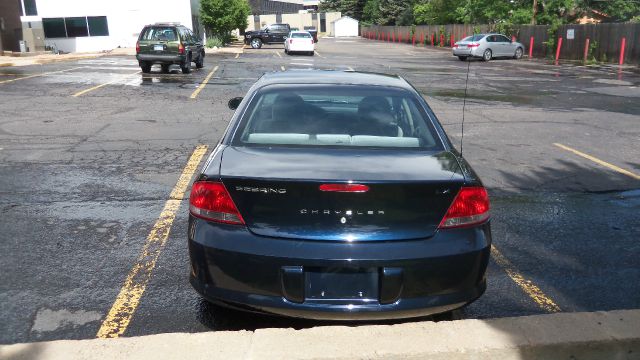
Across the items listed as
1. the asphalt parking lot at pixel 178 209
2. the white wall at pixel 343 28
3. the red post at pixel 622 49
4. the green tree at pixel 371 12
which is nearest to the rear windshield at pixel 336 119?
the asphalt parking lot at pixel 178 209

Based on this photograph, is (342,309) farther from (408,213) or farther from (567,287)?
(567,287)

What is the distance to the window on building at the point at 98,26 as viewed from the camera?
38688 mm

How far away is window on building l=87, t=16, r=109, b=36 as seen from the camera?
38688mm

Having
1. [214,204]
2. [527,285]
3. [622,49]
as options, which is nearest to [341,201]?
[214,204]

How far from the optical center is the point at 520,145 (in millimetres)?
8906

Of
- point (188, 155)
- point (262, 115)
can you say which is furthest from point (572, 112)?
point (262, 115)

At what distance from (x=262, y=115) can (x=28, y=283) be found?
2.07m

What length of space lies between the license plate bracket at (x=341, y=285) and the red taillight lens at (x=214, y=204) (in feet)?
1.62

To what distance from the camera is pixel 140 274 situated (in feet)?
13.7

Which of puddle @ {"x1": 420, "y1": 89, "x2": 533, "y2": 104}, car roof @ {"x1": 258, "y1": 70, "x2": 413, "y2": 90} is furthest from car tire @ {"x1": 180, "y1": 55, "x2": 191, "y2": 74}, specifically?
car roof @ {"x1": 258, "y1": 70, "x2": 413, "y2": 90}

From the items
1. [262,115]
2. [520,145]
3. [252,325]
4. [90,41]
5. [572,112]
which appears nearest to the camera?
[252,325]

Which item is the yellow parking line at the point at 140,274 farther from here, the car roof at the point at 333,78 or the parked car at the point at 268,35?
the parked car at the point at 268,35

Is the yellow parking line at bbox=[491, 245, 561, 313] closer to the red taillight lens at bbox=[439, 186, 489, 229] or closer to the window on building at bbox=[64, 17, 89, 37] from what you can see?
the red taillight lens at bbox=[439, 186, 489, 229]

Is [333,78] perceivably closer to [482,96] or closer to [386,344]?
[386,344]
